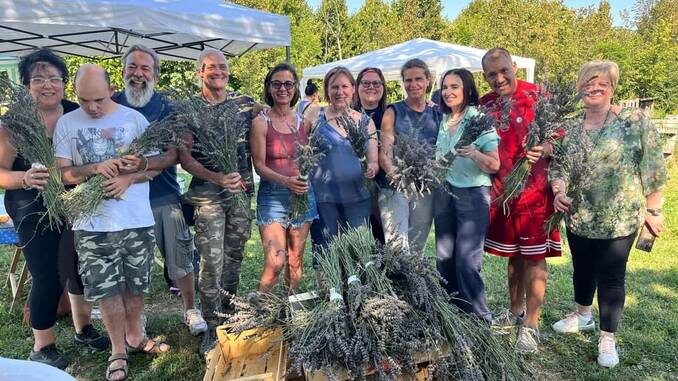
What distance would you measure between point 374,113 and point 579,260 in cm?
170

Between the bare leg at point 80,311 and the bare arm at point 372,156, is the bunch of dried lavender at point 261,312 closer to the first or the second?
the bare arm at point 372,156

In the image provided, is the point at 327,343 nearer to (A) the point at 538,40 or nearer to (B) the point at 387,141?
(B) the point at 387,141

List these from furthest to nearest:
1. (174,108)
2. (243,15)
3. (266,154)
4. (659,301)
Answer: (243,15)
(659,301)
(266,154)
(174,108)

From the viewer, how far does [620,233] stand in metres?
2.78

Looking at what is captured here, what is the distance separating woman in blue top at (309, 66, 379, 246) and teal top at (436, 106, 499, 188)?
1.44ft

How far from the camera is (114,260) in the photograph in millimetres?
2666

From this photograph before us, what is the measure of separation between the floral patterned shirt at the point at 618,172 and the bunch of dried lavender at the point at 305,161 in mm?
1414

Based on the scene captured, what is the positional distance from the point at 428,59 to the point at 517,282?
605 cm

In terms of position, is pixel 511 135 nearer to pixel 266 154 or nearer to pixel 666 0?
pixel 266 154

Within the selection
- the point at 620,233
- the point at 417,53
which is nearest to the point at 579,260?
the point at 620,233

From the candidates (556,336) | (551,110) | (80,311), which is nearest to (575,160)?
(551,110)

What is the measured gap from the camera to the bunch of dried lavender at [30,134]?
2467 millimetres

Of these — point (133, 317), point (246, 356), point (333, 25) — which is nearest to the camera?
point (246, 356)

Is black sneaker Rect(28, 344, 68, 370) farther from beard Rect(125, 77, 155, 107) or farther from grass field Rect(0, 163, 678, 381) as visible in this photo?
beard Rect(125, 77, 155, 107)
